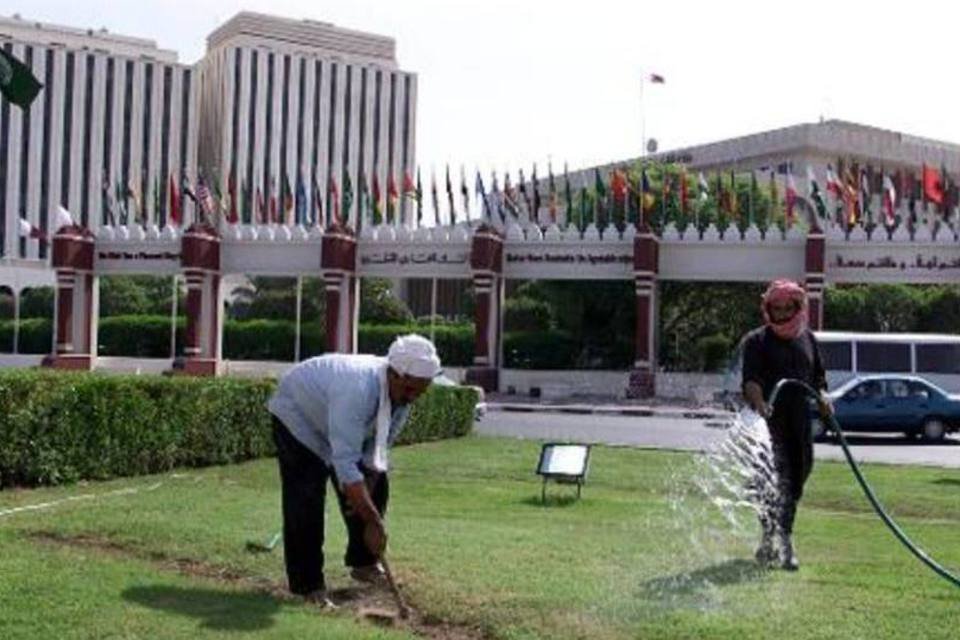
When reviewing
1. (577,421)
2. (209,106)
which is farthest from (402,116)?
(577,421)

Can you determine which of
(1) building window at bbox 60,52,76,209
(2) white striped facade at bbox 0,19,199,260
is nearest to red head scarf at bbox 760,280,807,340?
(2) white striped facade at bbox 0,19,199,260

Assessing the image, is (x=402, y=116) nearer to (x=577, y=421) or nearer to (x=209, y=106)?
(x=209, y=106)

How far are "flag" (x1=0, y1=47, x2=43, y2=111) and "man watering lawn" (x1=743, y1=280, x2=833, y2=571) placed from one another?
4525mm

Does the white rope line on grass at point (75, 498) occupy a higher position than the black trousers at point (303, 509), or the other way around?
the black trousers at point (303, 509)

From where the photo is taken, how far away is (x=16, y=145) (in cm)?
11194

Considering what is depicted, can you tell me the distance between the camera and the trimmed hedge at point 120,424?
504 inches

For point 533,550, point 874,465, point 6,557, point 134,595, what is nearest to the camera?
point 134,595

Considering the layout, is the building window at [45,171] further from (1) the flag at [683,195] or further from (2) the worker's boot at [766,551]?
(2) the worker's boot at [766,551]

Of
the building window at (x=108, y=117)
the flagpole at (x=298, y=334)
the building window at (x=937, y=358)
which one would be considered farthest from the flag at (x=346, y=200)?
the building window at (x=108, y=117)

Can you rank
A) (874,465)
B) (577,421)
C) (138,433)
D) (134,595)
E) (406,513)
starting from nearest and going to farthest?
(134,595)
(406,513)
(138,433)
(874,465)
(577,421)

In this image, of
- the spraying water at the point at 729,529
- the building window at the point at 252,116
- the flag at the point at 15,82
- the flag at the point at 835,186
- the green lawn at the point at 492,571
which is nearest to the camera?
the green lawn at the point at 492,571

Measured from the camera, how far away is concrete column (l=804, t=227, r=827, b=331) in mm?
42500

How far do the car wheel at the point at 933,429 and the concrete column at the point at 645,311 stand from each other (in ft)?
52.4

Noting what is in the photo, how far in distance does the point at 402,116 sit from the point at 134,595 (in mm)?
123811
